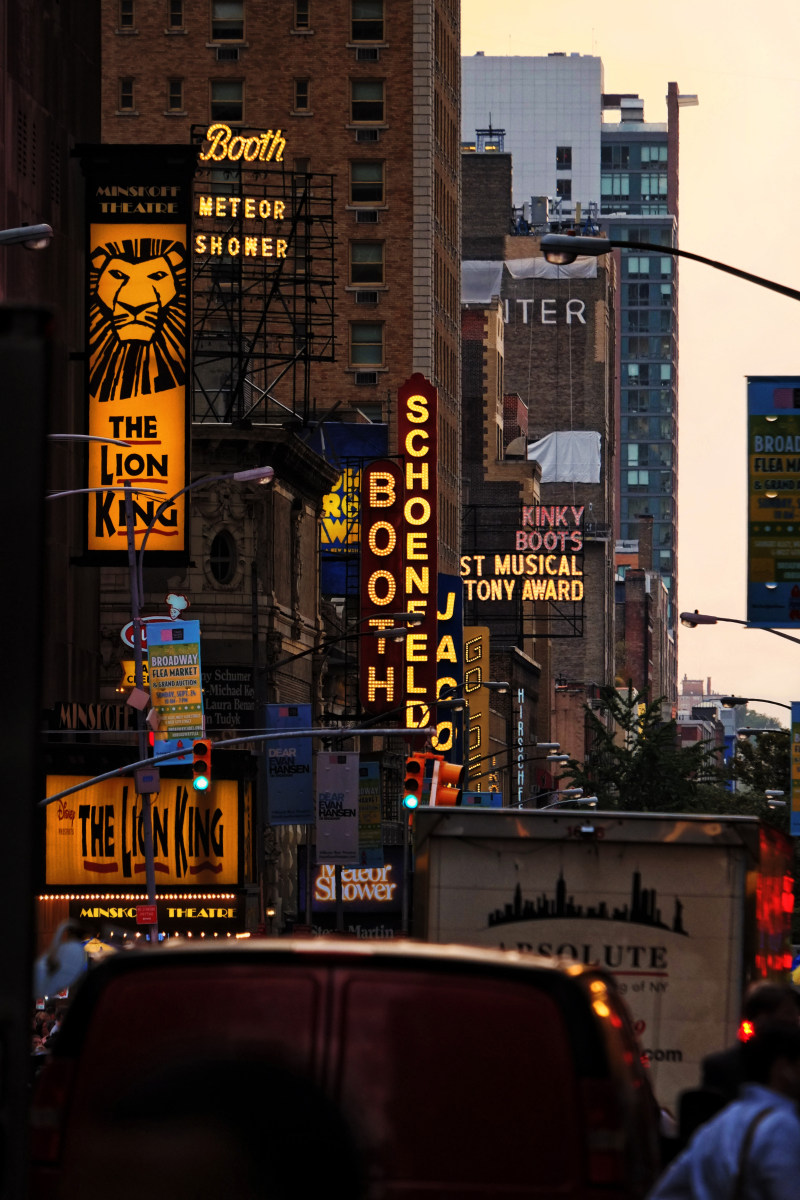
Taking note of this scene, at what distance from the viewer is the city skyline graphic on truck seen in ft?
55.4

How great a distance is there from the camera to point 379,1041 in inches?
292

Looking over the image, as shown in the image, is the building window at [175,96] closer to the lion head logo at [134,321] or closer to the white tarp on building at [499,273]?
the lion head logo at [134,321]

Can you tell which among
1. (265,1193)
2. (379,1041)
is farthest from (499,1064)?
(265,1193)

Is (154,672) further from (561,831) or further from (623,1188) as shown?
(623,1188)

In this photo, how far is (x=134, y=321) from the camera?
50688 mm

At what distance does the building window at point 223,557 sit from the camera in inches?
2776

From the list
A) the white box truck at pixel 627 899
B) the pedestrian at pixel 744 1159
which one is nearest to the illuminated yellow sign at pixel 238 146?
the white box truck at pixel 627 899

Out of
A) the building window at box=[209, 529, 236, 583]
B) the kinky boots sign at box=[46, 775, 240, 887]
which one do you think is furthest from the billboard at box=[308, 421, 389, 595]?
the kinky boots sign at box=[46, 775, 240, 887]

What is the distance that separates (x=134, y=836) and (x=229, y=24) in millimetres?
52023

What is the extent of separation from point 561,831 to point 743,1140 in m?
10.2

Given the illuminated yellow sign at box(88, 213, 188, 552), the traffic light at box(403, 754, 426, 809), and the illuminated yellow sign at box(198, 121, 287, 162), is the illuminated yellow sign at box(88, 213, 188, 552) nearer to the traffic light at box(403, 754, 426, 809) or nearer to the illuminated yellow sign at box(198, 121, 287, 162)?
the traffic light at box(403, 754, 426, 809)

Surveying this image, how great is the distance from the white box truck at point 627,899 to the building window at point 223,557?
53332 millimetres

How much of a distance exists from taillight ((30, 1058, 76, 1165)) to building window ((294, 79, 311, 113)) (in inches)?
3747

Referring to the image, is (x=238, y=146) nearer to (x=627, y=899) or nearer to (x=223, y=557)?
(x=223, y=557)
